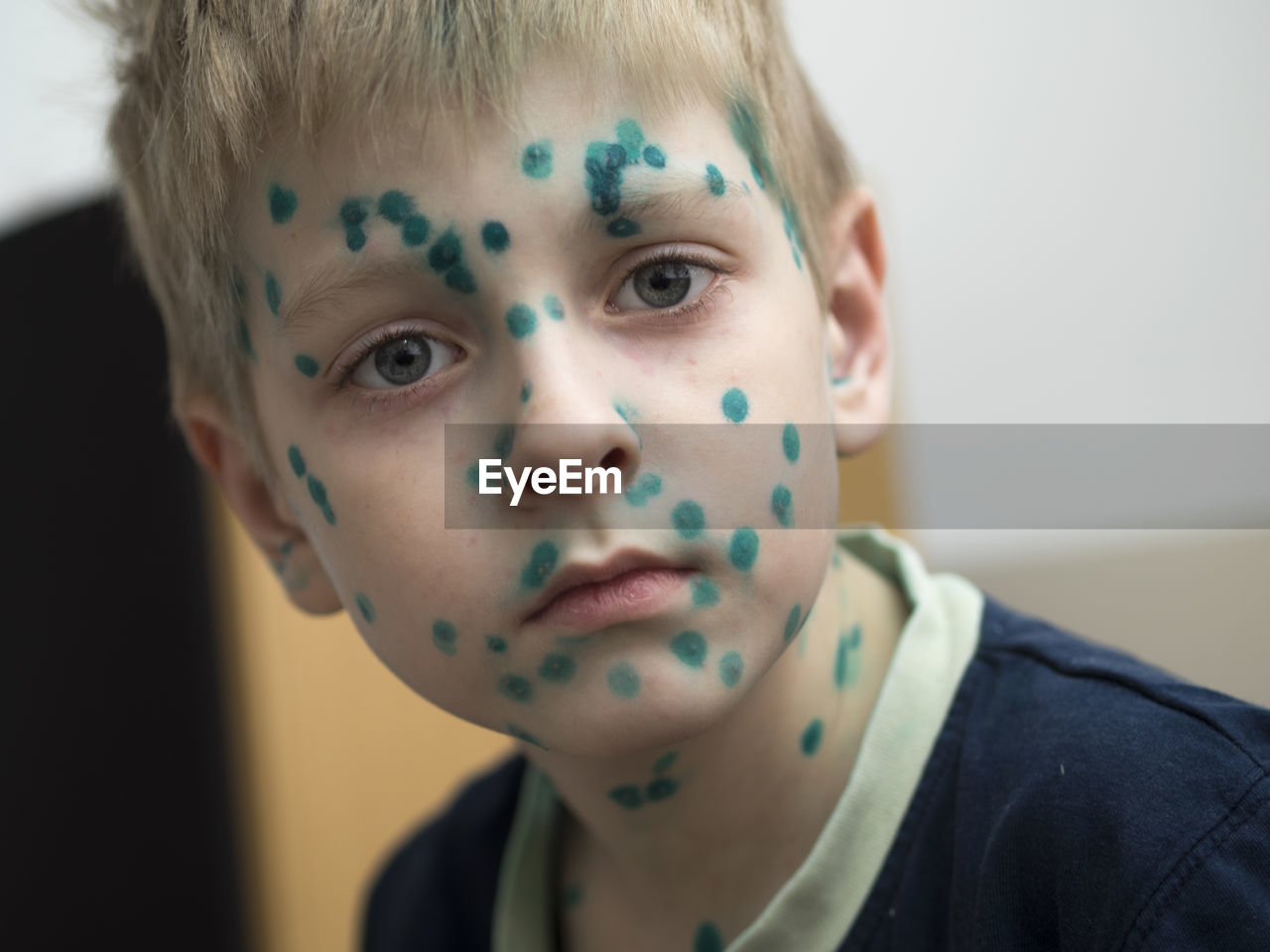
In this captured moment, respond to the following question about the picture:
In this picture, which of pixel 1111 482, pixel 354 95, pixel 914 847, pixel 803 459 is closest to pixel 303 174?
pixel 354 95

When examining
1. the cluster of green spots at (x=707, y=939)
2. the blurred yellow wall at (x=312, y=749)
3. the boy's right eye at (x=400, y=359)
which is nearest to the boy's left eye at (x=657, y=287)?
the boy's right eye at (x=400, y=359)

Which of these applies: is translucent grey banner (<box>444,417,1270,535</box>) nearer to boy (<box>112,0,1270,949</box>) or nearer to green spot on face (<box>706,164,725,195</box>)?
boy (<box>112,0,1270,949</box>)

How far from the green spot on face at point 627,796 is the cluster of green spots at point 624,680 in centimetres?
18

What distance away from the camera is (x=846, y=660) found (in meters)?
0.84

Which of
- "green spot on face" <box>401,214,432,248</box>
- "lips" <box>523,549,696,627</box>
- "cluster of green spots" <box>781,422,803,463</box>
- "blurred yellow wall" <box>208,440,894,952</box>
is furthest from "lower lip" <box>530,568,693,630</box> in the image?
"blurred yellow wall" <box>208,440,894,952</box>

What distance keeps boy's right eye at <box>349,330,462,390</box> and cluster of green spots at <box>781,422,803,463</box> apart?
7.9 inches

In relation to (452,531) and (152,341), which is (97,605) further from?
(452,531)

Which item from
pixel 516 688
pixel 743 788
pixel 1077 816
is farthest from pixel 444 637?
pixel 1077 816

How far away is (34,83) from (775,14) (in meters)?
1.34

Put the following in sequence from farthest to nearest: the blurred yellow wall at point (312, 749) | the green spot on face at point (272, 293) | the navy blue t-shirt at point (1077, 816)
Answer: the blurred yellow wall at point (312, 749) → the green spot on face at point (272, 293) → the navy blue t-shirt at point (1077, 816)

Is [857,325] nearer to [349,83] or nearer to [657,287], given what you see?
[657,287]

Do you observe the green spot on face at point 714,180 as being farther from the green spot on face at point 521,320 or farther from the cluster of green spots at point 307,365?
the cluster of green spots at point 307,365

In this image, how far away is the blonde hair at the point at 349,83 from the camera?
2.09 feet

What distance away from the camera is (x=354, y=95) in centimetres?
64
